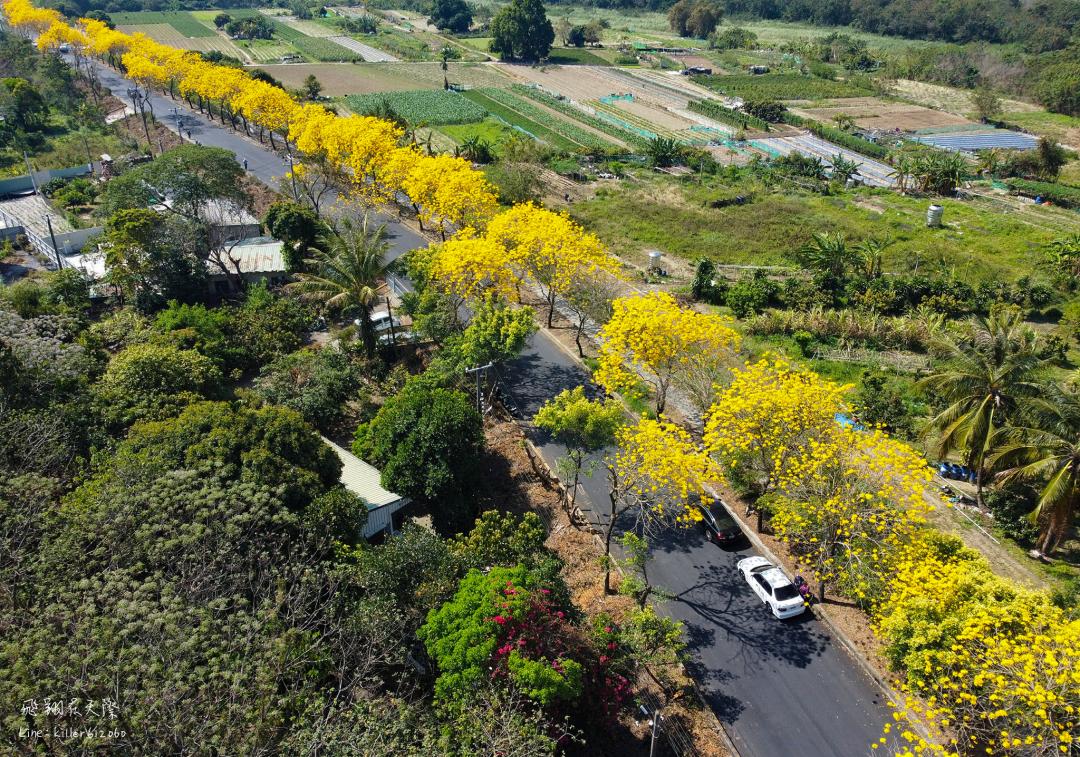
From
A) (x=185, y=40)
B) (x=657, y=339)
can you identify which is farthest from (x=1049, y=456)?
(x=185, y=40)

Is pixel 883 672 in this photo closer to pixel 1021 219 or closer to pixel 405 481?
pixel 405 481

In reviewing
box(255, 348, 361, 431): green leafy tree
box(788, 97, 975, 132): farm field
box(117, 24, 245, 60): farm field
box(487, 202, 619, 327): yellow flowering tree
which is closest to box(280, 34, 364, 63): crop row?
box(117, 24, 245, 60): farm field

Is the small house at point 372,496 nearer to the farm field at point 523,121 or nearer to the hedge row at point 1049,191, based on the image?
the farm field at point 523,121

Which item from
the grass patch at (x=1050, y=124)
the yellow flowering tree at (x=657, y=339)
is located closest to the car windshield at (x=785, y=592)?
the yellow flowering tree at (x=657, y=339)

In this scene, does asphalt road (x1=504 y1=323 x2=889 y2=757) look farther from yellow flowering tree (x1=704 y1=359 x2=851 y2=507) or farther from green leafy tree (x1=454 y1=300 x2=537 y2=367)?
green leafy tree (x1=454 y1=300 x2=537 y2=367)

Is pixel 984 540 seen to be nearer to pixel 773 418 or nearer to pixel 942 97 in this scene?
pixel 773 418

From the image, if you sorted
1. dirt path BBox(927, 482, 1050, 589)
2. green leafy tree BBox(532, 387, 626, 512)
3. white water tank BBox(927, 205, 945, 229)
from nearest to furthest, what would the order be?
dirt path BBox(927, 482, 1050, 589), green leafy tree BBox(532, 387, 626, 512), white water tank BBox(927, 205, 945, 229)
